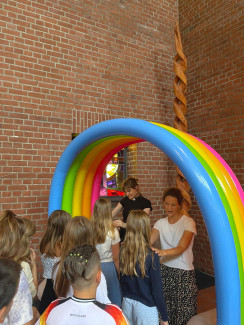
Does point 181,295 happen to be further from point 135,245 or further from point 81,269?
point 81,269

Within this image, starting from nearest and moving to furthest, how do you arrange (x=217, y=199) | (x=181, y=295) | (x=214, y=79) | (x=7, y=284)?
(x=7, y=284) < (x=217, y=199) < (x=181, y=295) < (x=214, y=79)

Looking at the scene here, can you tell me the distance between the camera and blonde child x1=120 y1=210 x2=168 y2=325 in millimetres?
2066

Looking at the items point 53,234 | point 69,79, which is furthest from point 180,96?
point 53,234

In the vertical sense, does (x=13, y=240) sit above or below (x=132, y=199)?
below

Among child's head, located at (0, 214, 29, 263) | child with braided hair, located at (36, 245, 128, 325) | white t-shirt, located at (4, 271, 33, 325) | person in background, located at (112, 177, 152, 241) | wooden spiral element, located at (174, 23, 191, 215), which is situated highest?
wooden spiral element, located at (174, 23, 191, 215)

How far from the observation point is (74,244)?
77.0 inches

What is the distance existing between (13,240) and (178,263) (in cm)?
143

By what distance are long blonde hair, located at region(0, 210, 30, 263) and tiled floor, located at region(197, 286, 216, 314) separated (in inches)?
93.4

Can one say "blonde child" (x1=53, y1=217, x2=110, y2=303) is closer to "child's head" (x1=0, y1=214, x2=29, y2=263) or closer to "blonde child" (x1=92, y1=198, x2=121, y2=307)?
"child's head" (x1=0, y1=214, x2=29, y2=263)

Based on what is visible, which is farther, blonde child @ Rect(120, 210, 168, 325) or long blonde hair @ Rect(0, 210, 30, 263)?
blonde child @ Rect(120, 210, 168, 325)

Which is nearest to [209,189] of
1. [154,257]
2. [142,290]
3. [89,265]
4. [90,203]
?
[154,257]

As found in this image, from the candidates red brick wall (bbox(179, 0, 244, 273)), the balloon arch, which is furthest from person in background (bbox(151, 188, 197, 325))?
red brick wall (bbox(179, 0, 244, 273))

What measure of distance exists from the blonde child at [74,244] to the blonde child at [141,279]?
0.73 ft

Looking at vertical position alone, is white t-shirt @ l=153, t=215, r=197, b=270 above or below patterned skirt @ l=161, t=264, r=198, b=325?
above
